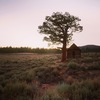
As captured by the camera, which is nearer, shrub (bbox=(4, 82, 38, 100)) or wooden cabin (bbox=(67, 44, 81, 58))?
shrub (bbox=(4, 82, 38, 100))

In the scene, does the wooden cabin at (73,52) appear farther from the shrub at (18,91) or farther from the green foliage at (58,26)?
the shrub at (18,91)

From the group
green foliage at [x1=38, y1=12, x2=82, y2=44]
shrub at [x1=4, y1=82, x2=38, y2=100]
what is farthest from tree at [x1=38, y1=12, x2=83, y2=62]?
shrub at [x1=4, y1=82, x2=38, y2=100]

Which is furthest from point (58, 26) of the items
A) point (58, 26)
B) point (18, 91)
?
point (18, 91)

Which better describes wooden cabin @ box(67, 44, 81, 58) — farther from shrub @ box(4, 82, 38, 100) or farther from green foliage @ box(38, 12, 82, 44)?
shrub @ box(4, 82, 38, 100)

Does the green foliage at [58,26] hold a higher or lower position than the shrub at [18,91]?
higher

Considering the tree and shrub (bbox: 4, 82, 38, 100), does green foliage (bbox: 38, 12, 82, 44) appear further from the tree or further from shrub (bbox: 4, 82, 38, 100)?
shrub (bbox: 4, 82, 38, 100)

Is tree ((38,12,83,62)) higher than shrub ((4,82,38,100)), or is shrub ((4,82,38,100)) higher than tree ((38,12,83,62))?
tree ((38,12,83,62))

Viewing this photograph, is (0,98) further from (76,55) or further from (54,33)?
(76,55)

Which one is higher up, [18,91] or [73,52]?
[73,52]

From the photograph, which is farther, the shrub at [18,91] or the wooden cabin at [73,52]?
the wooden cabin at [73,52]

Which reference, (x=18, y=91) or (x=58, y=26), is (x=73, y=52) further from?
(x=18, y=91)

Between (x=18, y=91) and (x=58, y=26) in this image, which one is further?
(x=58, y=26)

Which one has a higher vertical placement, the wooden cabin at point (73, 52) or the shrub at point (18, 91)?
the wooden cabin at point (73, 52)

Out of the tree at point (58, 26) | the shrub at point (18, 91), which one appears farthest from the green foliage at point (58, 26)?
the shrub at point (18, 91)
